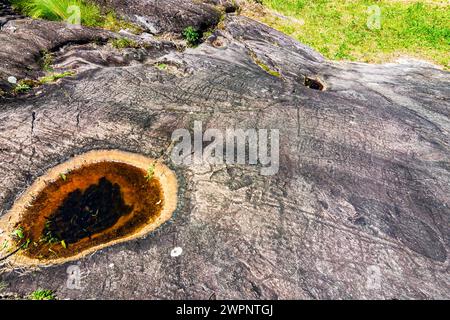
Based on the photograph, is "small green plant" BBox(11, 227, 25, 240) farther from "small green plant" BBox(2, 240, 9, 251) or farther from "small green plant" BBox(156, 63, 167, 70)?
"small green plant" BBox(156, 63, 167, 70)

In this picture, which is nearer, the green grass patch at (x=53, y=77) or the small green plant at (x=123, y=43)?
the green grass patch at (x=53, y=77)

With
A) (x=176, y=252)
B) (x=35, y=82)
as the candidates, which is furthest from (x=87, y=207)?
(x=35, y=82)

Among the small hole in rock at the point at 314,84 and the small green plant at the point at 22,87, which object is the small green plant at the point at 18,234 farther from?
the small hole in rock at the point at 314,84

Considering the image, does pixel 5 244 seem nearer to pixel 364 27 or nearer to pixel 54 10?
pixel 54 10

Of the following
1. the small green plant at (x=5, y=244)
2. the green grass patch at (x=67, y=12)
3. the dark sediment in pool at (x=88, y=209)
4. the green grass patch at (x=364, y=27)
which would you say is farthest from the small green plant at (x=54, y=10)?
the small green plant at (x=5, y=244)

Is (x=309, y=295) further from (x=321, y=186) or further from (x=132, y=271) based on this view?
(x=132, y=271)

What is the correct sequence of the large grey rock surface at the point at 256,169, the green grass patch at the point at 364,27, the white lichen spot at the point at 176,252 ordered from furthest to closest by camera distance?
the green grass patch at the point at 364,27
the white lichen spot at the point at 176,252
the large grey rock surface at the point at 256,169

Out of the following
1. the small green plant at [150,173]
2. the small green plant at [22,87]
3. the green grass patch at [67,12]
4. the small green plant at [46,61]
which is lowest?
the small green plant at [150,173]
